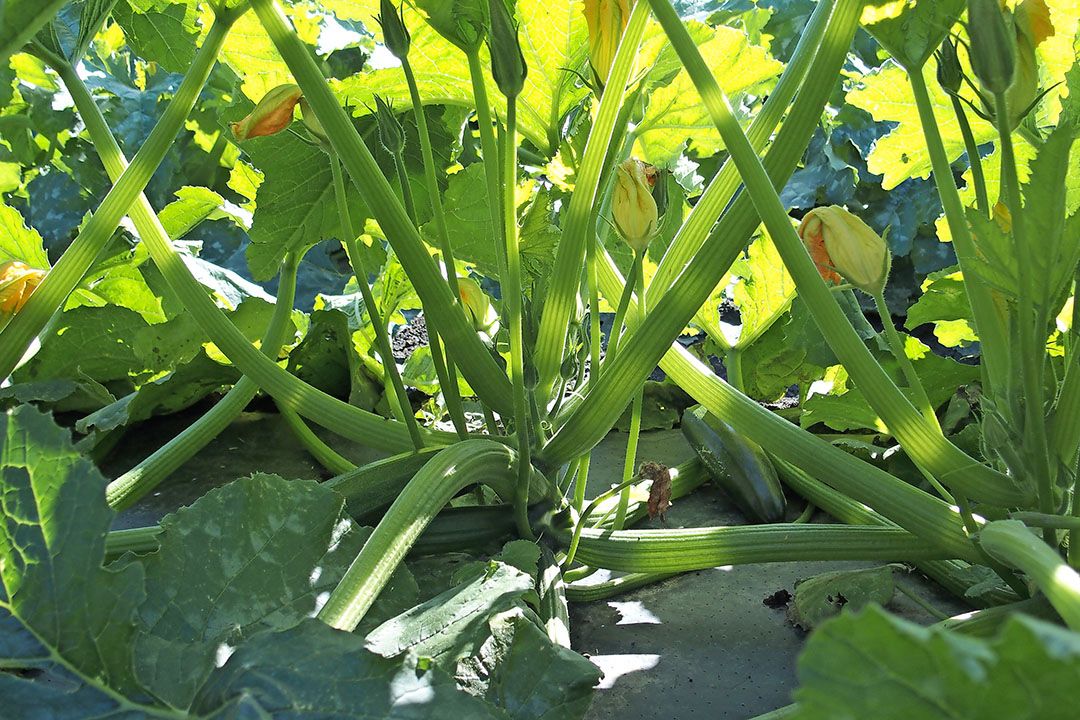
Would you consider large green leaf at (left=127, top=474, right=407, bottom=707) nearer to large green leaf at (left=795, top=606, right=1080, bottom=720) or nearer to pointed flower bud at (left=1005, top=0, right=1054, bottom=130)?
large green leaf at (left=795, top=606, right=1080, bottom=720)

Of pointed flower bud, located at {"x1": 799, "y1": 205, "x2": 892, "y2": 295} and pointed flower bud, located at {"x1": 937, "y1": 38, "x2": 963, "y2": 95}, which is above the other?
pointed flower bud, located at {"x1": 937, "y1": 38, "x2": 963, "y2": 95}

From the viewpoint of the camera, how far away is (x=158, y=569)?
878 mm

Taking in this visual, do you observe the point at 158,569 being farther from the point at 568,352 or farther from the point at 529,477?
the point at 568,352

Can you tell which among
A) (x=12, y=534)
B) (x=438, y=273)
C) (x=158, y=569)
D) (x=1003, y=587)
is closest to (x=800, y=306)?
(x=1003, y=587)

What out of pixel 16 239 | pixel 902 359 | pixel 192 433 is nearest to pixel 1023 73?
pixel 902 359

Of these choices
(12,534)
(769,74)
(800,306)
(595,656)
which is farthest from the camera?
(800,306)

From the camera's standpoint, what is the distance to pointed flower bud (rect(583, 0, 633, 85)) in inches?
45.4

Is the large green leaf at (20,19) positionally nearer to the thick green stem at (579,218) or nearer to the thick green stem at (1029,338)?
the thick green stem at (579,218)

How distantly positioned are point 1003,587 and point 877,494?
0.20m

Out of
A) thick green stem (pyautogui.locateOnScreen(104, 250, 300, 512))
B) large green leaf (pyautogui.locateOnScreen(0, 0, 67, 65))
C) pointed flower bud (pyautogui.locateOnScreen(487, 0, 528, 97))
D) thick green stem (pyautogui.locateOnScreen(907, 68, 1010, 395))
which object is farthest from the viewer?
thick green stem (pyautogui.locateOnScreen(104, 250, 300, 512))

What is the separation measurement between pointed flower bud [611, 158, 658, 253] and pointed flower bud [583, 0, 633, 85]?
0.12m

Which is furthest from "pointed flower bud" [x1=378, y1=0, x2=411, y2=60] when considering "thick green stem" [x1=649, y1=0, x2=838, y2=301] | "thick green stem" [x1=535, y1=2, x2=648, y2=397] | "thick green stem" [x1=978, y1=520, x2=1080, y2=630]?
"thick green stem" [x1=978, y1=520, x2=1080, y2=630]

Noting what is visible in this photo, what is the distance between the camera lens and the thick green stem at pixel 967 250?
3.45 feet

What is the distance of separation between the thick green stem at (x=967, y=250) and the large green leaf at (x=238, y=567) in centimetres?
65
